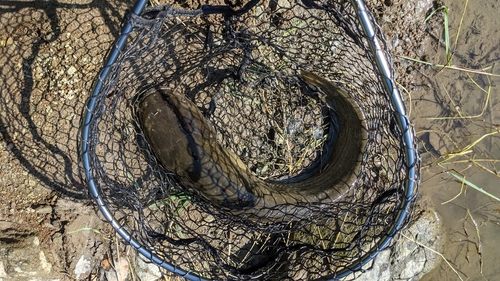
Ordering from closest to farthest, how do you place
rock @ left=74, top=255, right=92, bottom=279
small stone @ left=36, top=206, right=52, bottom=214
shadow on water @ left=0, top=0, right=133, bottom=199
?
shadow on water @ left=0, top=0, right=133, bottom=199
small stone @ left=36, top=206, right=52, bottom=214
rock @ left=74, top=255, right=92, bottom=279

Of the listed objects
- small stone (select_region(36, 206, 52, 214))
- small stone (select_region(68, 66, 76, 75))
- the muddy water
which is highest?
small stone (select_region(68, 66, 76, 75))

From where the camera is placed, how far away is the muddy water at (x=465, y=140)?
3.05 metres

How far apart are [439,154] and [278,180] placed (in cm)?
121

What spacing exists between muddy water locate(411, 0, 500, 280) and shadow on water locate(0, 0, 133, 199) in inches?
85.5

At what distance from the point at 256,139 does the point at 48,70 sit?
51.5 inches

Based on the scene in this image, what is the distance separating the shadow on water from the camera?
242cm

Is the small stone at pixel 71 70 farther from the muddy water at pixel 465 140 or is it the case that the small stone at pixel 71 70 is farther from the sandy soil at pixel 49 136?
the muddy water at pixel 465 140

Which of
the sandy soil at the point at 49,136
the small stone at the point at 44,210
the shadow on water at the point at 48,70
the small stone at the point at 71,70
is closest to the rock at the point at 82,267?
the sandy soil at the point at 49,136

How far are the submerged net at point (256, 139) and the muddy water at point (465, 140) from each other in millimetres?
456

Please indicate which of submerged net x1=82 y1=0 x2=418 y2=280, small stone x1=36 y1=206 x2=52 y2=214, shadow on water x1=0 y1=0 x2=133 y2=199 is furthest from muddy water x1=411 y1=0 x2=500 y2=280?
small stone x1=36 y1=206 x2=52 y2=214

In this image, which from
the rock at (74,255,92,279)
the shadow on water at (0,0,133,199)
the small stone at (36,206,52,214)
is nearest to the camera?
the shadow on water at (0,0,133,199)

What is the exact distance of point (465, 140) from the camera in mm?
3105

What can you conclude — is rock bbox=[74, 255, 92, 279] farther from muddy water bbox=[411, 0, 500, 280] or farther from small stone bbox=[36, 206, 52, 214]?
muddy water bbox=[411, 0, 500, 280]

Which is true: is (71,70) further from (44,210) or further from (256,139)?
(256,139)
